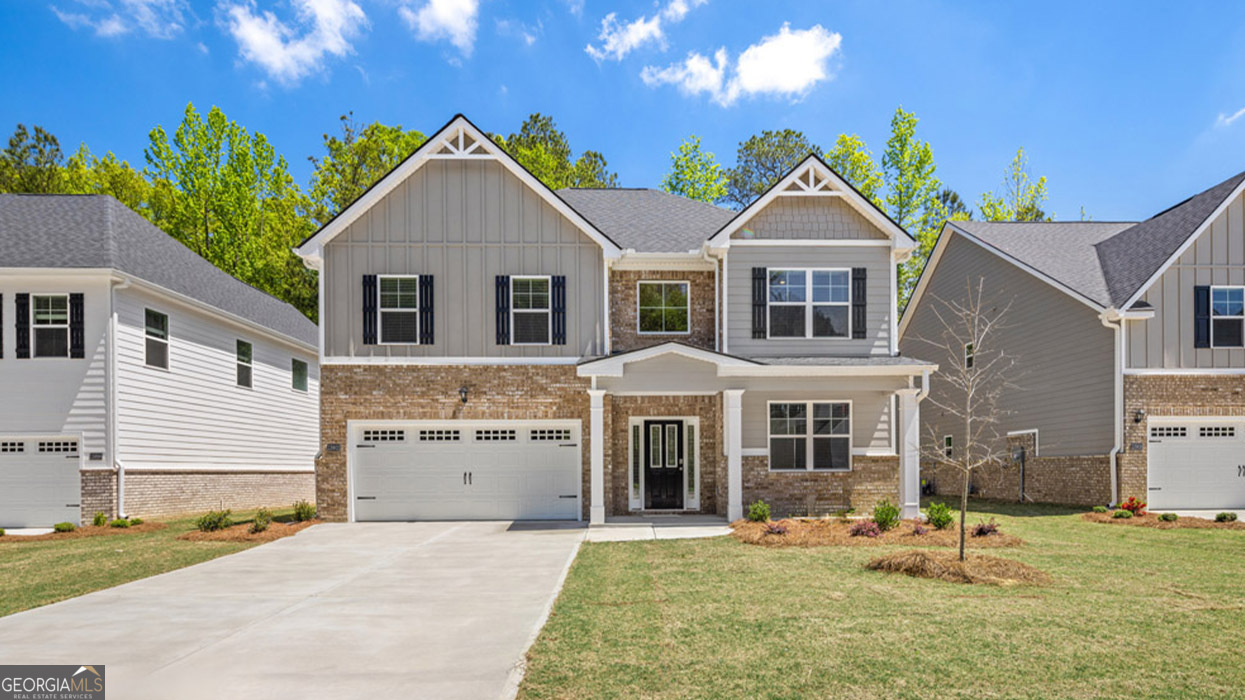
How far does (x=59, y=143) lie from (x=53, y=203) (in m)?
20.3

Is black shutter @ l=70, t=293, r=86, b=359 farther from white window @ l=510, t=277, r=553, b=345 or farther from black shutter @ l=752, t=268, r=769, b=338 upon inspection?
black shutter @ l=752, t=268, r=769, b=338

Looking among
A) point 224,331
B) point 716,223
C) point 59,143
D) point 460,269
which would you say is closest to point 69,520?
point 224,331

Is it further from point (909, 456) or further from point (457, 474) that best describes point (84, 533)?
point (909, 456)

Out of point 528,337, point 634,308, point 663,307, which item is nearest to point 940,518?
point 663,307

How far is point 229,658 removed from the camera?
6.76 meters

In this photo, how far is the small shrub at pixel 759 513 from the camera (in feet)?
52.0

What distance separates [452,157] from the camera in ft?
57.6

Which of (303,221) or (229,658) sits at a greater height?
(303,221)

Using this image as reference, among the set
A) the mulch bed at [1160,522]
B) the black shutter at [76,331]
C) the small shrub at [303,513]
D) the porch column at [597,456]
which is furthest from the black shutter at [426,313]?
the mulch bed at [1160,522]

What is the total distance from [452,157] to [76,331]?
8.41 metres

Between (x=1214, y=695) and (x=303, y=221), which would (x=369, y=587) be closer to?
(x=1214, y=695)

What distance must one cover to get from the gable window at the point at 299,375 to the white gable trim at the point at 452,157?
8.98 metres

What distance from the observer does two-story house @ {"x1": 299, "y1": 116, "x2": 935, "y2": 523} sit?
56.8 ft

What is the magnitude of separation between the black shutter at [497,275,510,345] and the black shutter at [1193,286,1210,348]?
51.0 ft
